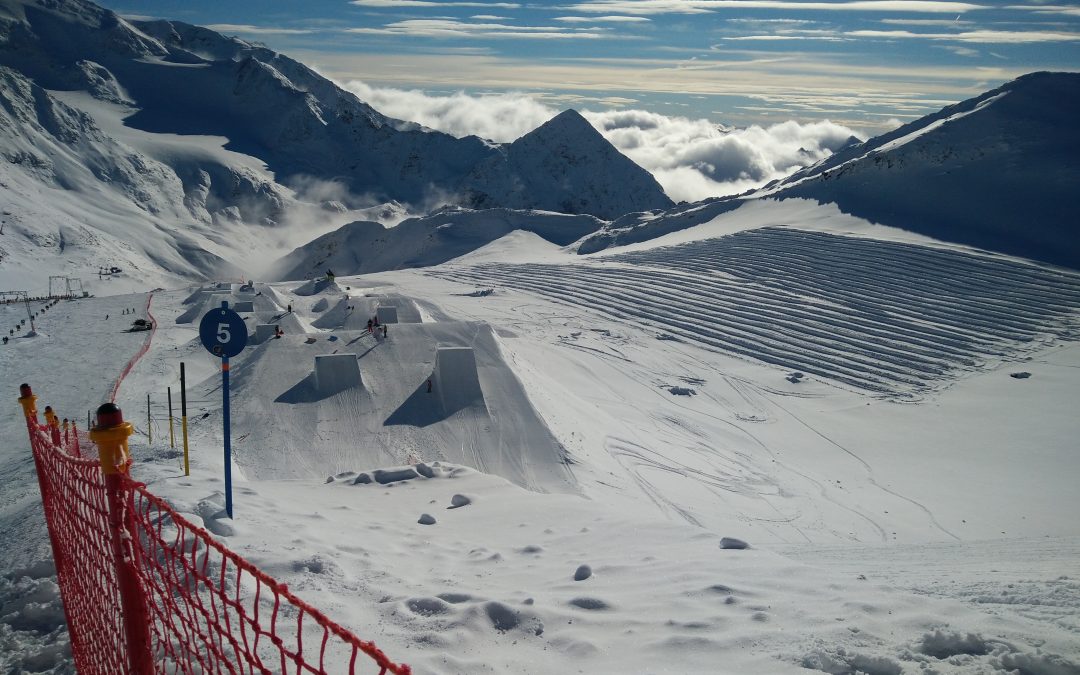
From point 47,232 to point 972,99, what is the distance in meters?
84.4

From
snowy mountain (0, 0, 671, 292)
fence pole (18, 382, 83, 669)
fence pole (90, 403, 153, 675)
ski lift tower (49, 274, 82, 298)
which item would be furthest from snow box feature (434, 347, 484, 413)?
snowy mountain (0, 0, 671, 292)

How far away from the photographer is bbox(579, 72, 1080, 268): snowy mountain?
127ft

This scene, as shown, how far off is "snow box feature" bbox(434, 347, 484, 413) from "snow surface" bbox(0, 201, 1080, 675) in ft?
0.94

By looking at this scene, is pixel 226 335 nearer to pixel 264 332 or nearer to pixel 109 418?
pixel 109 418

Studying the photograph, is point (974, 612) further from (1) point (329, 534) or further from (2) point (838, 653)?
(1) point (329, 534)

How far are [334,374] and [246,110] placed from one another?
150791 millimetres

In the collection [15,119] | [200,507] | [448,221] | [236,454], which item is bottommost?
[236,454]

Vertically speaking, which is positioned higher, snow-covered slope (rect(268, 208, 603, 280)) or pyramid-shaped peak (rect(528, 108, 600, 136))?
pyramid-shaped peak (rect(528, 108, 600, 136))

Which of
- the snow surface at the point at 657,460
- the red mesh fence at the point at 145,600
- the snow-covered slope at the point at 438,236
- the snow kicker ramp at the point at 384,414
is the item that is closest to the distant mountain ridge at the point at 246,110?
the snow-covered slope at the point at 438,236

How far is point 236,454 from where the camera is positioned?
45.9ft

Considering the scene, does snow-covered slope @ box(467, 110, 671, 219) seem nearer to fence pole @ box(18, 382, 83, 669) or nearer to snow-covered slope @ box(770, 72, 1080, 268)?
snow-covered slope @ box(770, 72, 1080, 268)

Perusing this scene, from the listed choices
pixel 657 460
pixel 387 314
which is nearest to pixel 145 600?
pixel 657 460

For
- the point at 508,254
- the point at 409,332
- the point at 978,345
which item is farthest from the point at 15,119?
the point at 978,345

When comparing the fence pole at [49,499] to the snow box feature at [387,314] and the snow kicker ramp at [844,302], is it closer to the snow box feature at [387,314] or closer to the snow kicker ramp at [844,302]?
the snow box feature at [387,314]
